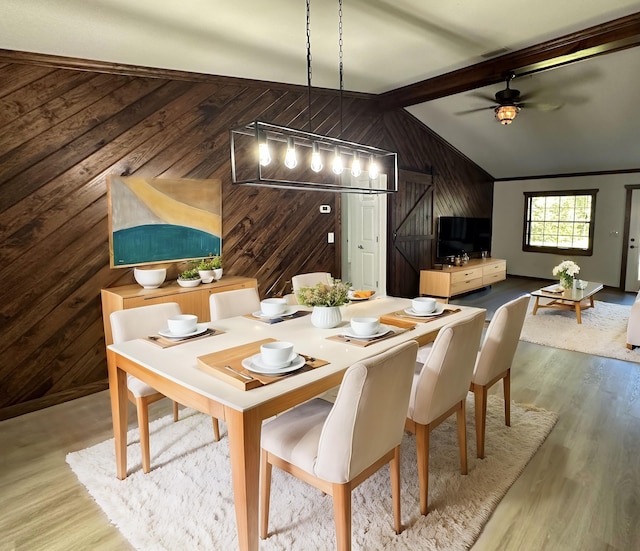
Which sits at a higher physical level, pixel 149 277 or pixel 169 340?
pixel 149 277

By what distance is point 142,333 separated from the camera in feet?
8.29

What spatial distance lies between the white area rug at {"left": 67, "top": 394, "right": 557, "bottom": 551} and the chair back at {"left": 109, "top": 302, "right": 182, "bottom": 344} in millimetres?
703

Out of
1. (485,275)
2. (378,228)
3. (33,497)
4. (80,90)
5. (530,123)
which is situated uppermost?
(530,123)

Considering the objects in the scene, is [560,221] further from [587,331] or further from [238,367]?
[238,367]

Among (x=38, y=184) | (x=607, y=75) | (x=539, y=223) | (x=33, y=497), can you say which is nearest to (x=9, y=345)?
(x=38, y=184)

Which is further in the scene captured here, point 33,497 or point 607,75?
point 607,75

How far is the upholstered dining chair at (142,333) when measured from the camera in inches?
90.1

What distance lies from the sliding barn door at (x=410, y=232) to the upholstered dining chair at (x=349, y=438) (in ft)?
14.6

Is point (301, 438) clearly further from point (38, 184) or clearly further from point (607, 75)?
point (607, 75)

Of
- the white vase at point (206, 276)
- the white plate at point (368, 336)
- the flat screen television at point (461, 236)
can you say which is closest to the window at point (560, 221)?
the flat screen television at point (461, 236)

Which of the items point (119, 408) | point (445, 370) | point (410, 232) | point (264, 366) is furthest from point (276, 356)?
point (410, 232)

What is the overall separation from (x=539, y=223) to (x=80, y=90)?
8672mm

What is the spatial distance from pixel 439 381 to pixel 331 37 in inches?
111

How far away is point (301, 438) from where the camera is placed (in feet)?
5.86
